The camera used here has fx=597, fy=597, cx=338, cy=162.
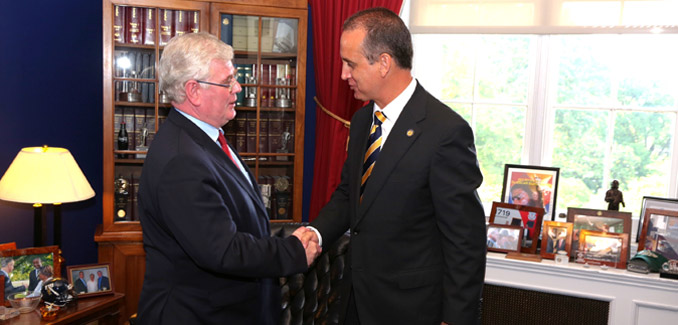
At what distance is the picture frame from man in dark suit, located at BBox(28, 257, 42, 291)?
2869 millimetres

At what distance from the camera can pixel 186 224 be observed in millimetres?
1668

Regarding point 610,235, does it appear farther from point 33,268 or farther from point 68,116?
point 68,116

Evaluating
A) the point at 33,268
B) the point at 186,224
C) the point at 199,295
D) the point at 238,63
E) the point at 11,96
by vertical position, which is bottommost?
the point at 33,268

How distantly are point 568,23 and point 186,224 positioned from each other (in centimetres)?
280


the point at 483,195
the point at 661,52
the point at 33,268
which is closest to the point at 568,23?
the point at 661,52

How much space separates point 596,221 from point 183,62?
2637 millimetres

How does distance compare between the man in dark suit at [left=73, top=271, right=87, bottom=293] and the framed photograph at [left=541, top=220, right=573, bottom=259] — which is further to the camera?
the framed photograph at [left=541, top=220, right=573, bottom=259]

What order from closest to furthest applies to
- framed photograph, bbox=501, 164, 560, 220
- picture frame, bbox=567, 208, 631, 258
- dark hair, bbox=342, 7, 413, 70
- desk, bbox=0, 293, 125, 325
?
dark hair, bbox=342, 7, 413, 70 < desk, bbox=0, 293, 125, 325 < picture frame, bbox=567, 208, 631, 258 < framed photograph, bbox=501, 164, 560, 220

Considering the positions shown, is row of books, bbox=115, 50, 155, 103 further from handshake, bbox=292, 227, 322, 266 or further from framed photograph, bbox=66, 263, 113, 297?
handshake, bbox=292, 227, 322, 266

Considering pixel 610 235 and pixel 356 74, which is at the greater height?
pixel 356 74

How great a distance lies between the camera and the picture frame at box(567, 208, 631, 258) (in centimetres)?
340

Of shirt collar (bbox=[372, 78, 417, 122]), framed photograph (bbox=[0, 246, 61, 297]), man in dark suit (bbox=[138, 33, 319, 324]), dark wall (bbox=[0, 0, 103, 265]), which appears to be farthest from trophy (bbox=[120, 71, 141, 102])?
shirt collar (bbox=[372, 78, 417, 122])

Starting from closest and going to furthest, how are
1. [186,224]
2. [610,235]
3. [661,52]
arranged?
1. [186,224]
2. [610,235]
3. [661,52]

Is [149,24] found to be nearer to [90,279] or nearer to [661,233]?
[90,279]
